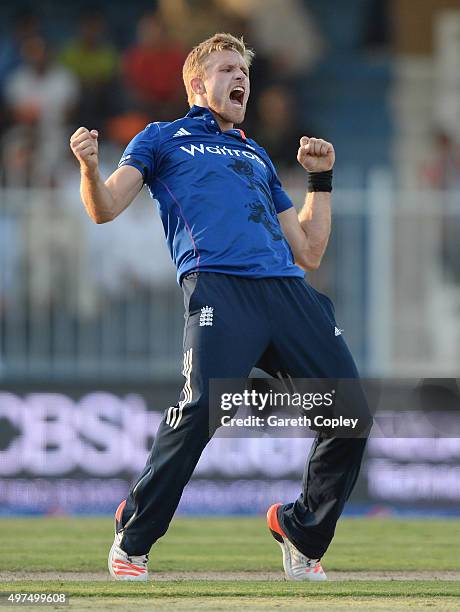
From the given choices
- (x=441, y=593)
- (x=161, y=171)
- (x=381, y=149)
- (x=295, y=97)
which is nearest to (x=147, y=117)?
(x=295, y=97)

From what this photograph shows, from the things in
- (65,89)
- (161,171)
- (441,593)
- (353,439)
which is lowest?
(441,593)

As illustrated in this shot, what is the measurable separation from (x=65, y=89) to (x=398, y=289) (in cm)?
351

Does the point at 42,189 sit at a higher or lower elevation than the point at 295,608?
higher

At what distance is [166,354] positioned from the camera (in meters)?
10.8

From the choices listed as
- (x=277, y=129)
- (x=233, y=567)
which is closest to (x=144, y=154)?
(x=233, y=567)

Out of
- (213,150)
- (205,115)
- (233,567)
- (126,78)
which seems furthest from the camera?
(126,78)

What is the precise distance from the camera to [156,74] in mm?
12562

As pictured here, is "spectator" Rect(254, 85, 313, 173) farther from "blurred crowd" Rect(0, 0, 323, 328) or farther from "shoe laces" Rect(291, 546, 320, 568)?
"shoe laces" Rect(291, 546, 320, 568)

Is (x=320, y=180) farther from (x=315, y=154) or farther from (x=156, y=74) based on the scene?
(x=156, y=74)

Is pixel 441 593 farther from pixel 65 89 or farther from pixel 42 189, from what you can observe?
pixel 65 89

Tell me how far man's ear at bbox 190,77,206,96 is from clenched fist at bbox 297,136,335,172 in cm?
45

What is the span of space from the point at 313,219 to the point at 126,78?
7050 millimetres

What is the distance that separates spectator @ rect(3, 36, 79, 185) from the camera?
40.3 feet

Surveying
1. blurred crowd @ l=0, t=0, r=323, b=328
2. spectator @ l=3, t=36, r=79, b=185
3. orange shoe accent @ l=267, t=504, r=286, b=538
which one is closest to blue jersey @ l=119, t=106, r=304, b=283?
orange shoe accent @ l=267, t=504, r=286, b=538
